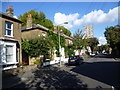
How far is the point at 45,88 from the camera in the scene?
293 inches

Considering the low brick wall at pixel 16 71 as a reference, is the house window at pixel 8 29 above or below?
above

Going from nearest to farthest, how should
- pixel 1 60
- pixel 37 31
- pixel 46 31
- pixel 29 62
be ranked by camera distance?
pixel 1 60 < pixel 29 62 < pixel 37 31 < pixel 46 31

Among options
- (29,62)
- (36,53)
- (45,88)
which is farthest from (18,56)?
(45,88)

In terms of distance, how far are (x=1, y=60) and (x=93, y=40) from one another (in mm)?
64638

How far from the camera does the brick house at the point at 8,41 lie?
13.0 metres

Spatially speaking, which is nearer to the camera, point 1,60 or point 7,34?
point 1,60

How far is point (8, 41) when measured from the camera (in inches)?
544

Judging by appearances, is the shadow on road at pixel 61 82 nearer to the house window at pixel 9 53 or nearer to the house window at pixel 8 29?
the house window at pixel 9 53

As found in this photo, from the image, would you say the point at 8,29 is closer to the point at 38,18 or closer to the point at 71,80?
the point at 71,80

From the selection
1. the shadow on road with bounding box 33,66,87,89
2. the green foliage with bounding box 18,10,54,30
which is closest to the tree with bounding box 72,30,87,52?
the green foliage with bounding box 18,10,54,30

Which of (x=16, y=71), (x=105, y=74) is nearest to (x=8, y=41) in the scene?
(x=16, y=71)

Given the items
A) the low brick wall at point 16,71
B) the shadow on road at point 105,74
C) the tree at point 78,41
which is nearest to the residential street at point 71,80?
the shadow on road at point 105,74

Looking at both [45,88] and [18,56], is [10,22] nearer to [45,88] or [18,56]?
[18,56]

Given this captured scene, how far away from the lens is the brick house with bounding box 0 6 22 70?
12977 mm
